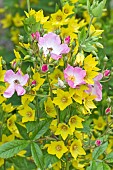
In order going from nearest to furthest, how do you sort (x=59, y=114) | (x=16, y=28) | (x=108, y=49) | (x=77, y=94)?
(x=77, y=94)
(x=59, y=114)
(x=108, y=49)
(x=16, y=28)

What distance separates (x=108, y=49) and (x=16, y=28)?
1.16 meters

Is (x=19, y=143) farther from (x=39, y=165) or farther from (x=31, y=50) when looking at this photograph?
(x=31, y=50)

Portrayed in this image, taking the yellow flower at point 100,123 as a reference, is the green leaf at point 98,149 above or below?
below

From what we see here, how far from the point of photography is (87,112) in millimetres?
1856

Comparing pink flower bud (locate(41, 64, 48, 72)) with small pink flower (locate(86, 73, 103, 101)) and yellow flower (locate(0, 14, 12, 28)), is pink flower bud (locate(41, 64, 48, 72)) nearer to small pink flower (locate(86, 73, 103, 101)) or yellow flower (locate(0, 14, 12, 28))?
small pink flower (locate(86, 73, 103, 101))

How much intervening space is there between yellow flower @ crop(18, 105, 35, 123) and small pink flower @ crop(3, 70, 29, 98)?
13cm

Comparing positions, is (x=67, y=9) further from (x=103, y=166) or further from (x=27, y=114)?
(x=103, y=166)

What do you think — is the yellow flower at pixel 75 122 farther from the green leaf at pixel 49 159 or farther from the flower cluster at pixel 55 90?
the green leaf at pixel 49 159

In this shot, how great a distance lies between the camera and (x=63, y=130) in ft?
6.04

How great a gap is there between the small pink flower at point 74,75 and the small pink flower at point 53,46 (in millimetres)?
51

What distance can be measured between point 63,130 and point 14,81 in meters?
0.23

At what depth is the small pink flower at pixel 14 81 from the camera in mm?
1762

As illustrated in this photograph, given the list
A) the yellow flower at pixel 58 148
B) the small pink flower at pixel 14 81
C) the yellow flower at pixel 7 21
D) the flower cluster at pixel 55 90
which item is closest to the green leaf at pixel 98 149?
the flower cluster at pixel 55 90

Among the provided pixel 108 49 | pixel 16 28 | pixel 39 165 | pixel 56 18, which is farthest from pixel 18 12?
pixel 39 165
